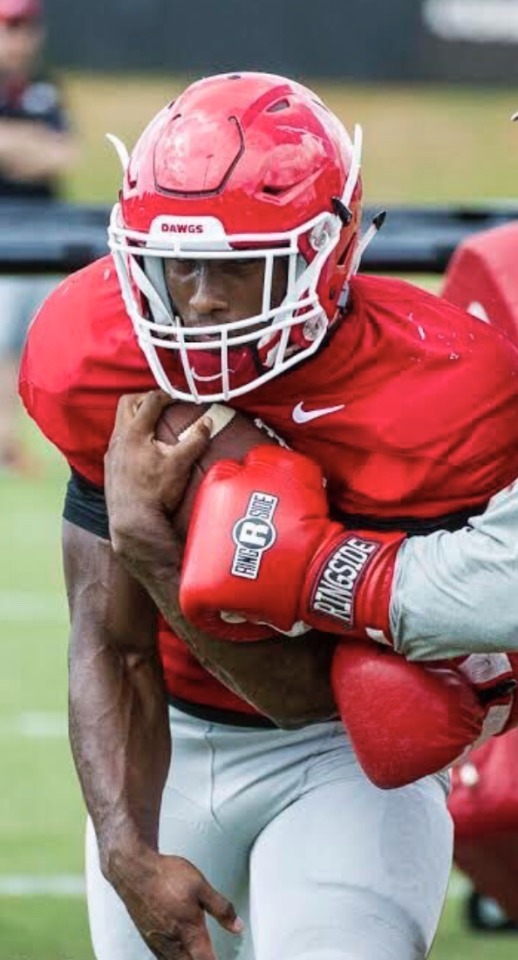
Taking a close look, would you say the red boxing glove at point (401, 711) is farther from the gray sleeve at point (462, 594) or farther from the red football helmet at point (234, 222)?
the red football helmet at point (234, 222)

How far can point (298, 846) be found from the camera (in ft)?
9.64

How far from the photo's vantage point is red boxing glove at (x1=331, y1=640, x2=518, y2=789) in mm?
2742

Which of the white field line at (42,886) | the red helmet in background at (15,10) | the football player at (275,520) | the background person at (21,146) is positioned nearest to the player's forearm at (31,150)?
the background person at (21,146)

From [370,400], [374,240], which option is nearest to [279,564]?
[370,400]

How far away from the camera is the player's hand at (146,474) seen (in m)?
2.81

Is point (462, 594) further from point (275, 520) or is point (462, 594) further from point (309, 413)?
point (309, 413)

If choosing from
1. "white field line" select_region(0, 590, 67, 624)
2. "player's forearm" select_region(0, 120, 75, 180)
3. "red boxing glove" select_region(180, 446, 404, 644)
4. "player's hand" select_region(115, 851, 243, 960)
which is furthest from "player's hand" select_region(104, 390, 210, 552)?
"player's forearm" select_region(0, 120, 75, 180)

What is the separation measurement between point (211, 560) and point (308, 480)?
0.17 m

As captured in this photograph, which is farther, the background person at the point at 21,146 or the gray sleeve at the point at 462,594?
the background person at the point at 21,146

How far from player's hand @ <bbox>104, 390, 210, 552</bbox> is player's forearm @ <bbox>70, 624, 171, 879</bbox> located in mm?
254

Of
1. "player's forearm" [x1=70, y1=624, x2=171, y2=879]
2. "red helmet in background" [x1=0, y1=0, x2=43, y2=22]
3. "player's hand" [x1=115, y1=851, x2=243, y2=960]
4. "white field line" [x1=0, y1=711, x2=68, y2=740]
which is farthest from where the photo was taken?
"red helmet in background" [x1=0, y1=0, x2=43, y2=22]

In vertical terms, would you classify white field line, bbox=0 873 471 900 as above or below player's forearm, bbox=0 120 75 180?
above

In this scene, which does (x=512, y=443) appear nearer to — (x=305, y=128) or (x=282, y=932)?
(x=305, y=128)

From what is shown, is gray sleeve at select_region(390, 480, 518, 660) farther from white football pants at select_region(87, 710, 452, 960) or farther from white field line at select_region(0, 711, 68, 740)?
white field line at select_region(0, 711, 68, 740)
